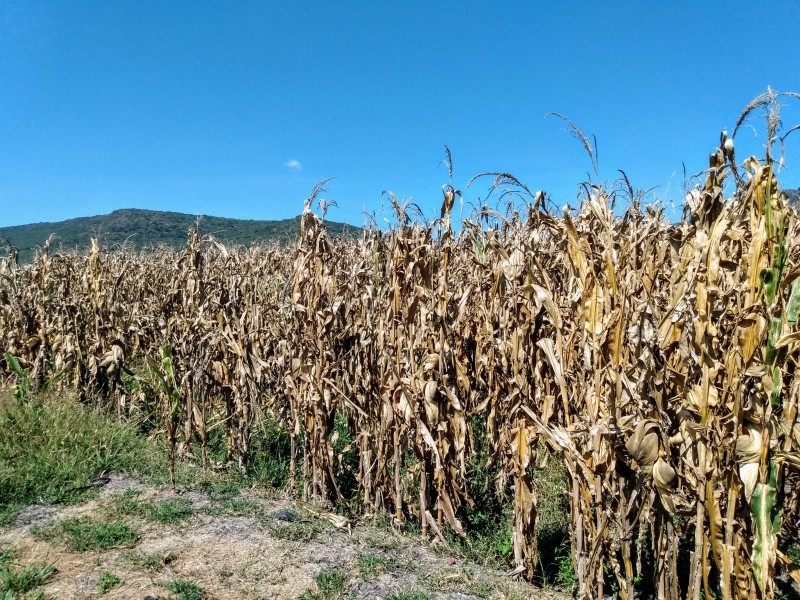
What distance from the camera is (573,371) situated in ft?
10.4

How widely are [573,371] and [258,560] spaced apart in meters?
2.29

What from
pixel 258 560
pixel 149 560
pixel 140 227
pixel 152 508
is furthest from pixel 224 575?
pixel 140 227

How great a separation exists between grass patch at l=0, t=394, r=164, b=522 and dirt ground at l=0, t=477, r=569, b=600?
0.30m

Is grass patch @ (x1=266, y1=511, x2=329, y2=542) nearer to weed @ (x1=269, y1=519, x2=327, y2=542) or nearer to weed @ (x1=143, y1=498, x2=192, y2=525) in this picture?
weed @ (x1=269, y1=519, x2=327, y2=542)

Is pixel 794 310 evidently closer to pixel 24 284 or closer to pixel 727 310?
pixel 727 310

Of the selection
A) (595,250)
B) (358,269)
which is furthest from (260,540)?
(595,250)

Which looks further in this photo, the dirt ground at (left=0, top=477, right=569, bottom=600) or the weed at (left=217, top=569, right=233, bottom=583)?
the weed at (left=217, top=569, right=233, bottom=583)

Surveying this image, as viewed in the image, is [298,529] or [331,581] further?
[298,529]

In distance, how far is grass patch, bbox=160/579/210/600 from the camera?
10.7 ft

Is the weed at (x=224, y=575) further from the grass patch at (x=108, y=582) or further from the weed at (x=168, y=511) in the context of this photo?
the weed at (x=168, y=511)

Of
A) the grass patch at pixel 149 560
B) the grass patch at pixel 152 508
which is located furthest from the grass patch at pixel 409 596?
the grass patch at pixel 152 508

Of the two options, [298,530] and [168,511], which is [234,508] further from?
[298,530]

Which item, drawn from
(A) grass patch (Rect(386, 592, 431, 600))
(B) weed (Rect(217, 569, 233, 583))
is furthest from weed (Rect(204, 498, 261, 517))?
(A) grass patch (Rect(386, 592, 431, 600))

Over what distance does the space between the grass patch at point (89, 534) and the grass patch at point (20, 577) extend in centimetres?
28
